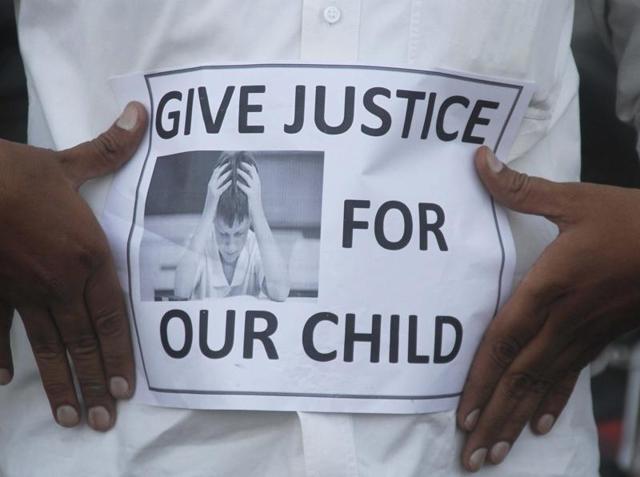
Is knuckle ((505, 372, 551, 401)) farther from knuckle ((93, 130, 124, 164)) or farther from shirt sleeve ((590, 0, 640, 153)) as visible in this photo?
knuckle ((93, 130, 124, 164))

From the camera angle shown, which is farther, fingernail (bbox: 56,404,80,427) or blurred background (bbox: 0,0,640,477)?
blurred background (bbox: 0,0,640,477)

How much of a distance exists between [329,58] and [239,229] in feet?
→ 0.67

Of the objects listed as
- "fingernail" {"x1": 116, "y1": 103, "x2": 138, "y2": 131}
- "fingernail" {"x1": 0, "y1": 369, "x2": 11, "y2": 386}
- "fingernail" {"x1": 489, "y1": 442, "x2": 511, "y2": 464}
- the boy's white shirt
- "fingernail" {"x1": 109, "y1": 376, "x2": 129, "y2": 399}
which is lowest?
"fingernail" {"x1": 489, "y1": 442, "x2": 511, "y2": 464}

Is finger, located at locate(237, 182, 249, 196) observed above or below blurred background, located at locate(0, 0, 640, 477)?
above

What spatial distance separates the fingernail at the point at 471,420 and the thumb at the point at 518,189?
233 millimetres

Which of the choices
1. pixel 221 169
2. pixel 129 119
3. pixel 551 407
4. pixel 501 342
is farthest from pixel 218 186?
pixel 551 407

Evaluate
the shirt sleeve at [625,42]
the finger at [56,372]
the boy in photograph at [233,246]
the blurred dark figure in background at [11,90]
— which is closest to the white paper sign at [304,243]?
the boy in photograph at [233,246]

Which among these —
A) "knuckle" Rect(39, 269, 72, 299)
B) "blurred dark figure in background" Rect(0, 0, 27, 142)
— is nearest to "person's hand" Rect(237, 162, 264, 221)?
"knuckle" Rect(39, 269, 72, 299)

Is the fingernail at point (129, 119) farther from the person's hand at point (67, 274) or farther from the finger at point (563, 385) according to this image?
the finger at point (563, 385)

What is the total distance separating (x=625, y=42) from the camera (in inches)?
53.6

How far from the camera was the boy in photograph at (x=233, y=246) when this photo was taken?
1.08 m

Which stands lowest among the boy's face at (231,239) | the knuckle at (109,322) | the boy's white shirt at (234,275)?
the knuckle at (109,322)

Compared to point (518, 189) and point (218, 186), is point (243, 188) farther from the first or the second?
point (518, 189)

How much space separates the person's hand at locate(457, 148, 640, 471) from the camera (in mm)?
1151
